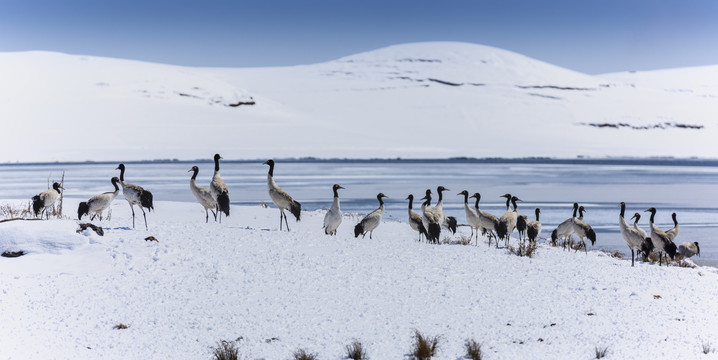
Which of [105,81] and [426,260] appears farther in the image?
[105,81]

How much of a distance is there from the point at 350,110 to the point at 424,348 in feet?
349

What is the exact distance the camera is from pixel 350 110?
112875mm

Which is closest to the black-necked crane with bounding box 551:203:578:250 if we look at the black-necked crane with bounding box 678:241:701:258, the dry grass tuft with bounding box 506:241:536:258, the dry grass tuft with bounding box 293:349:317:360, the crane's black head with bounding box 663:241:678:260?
the crane's black head with bounding box 663:241:678:260

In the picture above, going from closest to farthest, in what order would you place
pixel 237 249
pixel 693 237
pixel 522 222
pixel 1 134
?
1. pixel 237 249
2. pixel 522 222
3. pixel 693 237
4. pixel 1 134

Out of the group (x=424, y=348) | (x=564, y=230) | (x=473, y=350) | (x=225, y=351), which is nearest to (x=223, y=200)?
(x=564, y=230)

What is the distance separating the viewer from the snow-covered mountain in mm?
80375

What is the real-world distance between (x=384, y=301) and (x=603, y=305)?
2.62 metres

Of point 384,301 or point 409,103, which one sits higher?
point 409,103

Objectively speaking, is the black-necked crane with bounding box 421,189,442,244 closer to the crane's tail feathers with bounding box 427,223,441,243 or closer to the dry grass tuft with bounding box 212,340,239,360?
the crane's tail feathers with bounding box 427,223,441,243

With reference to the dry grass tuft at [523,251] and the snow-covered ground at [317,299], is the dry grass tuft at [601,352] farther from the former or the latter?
the dry grass tuft at [523,251]

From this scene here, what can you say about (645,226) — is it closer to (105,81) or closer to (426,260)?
(426,260)

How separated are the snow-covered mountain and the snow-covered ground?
59.2 meters

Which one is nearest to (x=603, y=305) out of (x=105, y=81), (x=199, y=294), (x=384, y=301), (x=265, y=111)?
(x=384, y=301)

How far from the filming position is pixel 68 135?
78750 millimetres
